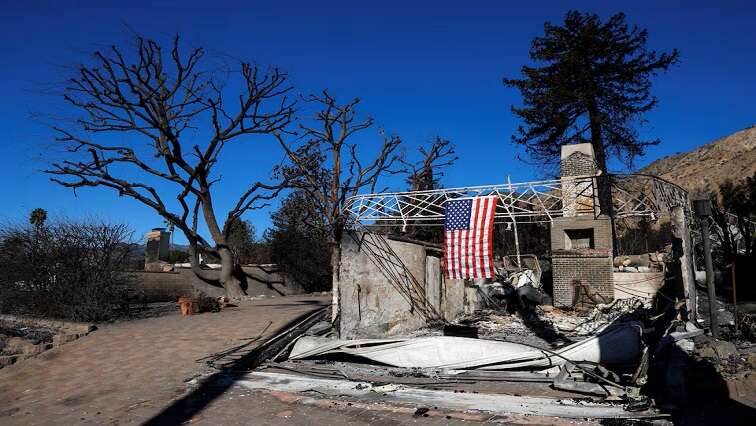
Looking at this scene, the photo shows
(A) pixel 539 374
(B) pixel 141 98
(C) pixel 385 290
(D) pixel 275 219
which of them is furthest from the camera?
(D) pixel 275 219

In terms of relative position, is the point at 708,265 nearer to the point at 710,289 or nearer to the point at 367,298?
the point at 710,289

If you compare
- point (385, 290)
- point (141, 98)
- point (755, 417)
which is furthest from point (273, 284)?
point (755, 417)

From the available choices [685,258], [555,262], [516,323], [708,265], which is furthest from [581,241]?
[708,265]

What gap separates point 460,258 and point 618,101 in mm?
18028

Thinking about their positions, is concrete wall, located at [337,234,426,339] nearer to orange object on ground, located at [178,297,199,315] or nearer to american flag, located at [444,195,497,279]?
american flag, located at [444,195,497,279]

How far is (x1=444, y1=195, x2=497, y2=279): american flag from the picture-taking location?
480 inches

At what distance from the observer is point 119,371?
9.45 m

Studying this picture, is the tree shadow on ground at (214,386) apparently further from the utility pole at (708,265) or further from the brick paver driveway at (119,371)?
the utility pole at (708,265)

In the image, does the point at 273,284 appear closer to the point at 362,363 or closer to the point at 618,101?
the point at 362,363

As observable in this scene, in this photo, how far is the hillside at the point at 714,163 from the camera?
166ft

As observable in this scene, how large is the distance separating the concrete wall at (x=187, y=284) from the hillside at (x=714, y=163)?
3882 centimetres

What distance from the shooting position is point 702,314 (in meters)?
10.7

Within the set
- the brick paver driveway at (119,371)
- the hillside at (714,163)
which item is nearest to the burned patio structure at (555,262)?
the brick paver driveway at (119,371)

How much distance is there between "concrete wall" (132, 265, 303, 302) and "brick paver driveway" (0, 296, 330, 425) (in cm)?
604
